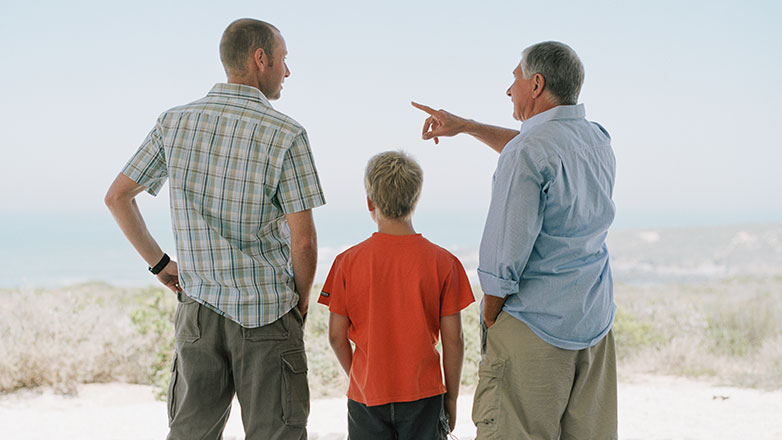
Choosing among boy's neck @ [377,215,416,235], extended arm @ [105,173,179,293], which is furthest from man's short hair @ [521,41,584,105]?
extended arm @ [105,173,179,293]

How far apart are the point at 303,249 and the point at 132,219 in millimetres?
531

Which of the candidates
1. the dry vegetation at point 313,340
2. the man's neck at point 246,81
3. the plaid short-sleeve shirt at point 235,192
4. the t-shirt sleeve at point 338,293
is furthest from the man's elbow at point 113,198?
the dry vegetation at point 313,340

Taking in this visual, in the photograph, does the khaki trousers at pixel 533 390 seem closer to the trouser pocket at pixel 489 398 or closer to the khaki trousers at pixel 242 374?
the trouser pocket at pixel 489 398

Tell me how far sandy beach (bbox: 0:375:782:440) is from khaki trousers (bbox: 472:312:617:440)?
160 cm

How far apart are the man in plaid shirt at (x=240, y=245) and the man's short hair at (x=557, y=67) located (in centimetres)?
65

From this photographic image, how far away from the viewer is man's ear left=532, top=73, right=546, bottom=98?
5.75 feet

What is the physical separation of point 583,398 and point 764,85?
6838 mm

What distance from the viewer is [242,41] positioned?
6.02 ft

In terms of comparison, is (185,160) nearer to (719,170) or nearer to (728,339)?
(728,339)

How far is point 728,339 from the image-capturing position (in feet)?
19.0

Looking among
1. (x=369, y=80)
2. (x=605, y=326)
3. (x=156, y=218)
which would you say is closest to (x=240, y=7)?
(x=369, y=80)

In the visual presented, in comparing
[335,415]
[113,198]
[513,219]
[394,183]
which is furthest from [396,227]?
[335,415]

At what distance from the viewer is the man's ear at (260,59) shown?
6.02ft

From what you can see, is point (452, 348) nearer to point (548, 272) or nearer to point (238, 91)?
point (548, 272)
